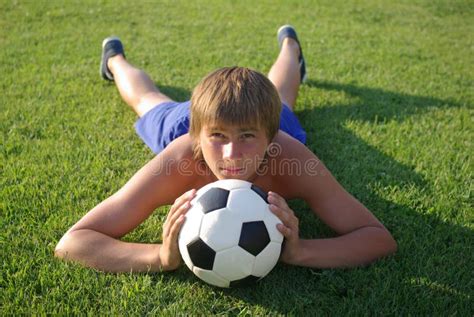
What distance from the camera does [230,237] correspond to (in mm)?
2275

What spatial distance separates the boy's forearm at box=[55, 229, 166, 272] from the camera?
8.41 ft

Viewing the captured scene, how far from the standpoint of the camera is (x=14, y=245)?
2766 mm

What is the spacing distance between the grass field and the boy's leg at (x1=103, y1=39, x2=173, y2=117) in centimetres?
20

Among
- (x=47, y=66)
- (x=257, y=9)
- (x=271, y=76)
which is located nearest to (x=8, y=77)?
(x=47, y=66)

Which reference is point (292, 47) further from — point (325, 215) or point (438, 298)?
point (438, 298)

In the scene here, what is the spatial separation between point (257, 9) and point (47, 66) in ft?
15.0

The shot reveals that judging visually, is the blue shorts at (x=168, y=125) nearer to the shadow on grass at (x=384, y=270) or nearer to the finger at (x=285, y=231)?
the shadow on grass at (x=384, y=270)

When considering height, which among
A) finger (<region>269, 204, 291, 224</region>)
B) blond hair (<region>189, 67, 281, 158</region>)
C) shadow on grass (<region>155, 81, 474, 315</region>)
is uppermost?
blond hair (<region>189, 67, 281, 158</region>)

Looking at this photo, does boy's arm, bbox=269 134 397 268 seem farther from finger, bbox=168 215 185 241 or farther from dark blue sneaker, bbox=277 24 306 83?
dark blue sneaker, bbox=277 24 306 83

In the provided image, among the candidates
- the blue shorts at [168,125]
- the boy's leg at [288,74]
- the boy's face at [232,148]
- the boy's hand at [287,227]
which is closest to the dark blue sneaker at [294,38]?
the boy's leg at [288,74]

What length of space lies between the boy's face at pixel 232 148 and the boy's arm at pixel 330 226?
29cm

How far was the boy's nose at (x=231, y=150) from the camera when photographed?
2.54m

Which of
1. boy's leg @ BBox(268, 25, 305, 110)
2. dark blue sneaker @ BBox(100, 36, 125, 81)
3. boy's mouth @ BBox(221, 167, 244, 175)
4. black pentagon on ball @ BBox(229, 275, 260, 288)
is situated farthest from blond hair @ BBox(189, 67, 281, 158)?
dark blue sneaker @ BBox(100, 36, 125, 81)

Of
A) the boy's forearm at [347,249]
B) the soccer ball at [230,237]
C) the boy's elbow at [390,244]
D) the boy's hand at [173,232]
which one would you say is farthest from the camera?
the boy's elbow at [390,244]
